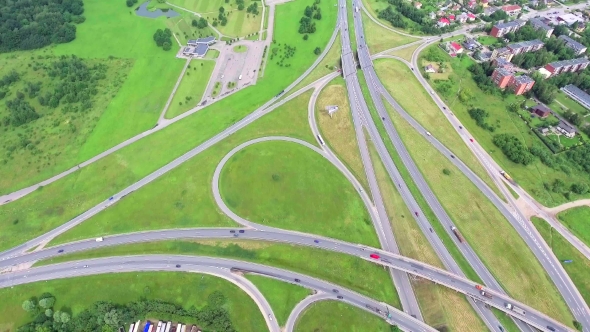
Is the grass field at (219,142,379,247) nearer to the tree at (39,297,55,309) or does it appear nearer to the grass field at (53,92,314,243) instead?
the grass field at (53,92,314,243)

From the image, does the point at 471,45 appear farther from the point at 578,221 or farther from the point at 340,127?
the point at 578,221

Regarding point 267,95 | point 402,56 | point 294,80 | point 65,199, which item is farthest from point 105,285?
point 402,56

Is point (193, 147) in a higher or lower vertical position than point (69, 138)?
higher

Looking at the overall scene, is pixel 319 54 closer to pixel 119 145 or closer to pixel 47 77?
pixel 119 145

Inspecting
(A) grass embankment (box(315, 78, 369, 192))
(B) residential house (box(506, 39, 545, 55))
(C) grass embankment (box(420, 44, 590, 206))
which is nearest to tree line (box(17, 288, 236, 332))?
(A) grass embankment (box(315, 78, 369, 192))

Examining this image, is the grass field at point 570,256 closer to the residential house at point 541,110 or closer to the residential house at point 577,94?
the residential house at point 541,110

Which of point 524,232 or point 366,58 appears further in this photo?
point 366,58

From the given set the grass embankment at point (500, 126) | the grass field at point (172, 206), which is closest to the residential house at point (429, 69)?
the grass embankment at point (500, 126)

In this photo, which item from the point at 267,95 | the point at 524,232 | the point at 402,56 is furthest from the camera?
the point at 402,56
